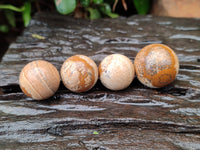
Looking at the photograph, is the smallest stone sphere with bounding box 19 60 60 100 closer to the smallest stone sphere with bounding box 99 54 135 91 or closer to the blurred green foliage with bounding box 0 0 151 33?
the smallest stone sphere with bounding box 99 54 135 91

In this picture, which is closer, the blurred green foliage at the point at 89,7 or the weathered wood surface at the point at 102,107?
the weathered wood surface at the point at 102,107

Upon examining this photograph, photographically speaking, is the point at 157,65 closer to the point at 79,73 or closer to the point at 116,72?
the point at 116,72

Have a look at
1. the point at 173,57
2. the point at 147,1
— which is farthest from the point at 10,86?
the point at 147,1

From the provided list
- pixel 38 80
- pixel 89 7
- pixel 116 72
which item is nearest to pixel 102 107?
pixel 116 72

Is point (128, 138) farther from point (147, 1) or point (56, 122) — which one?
point (147, 1)

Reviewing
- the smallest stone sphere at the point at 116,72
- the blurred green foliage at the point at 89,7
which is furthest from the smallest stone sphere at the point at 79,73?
the blurred green foliage at the point at 89,7

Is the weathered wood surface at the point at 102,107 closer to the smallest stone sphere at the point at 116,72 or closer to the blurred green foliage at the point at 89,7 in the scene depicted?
the smallest stone sphere at the point at 116,72
